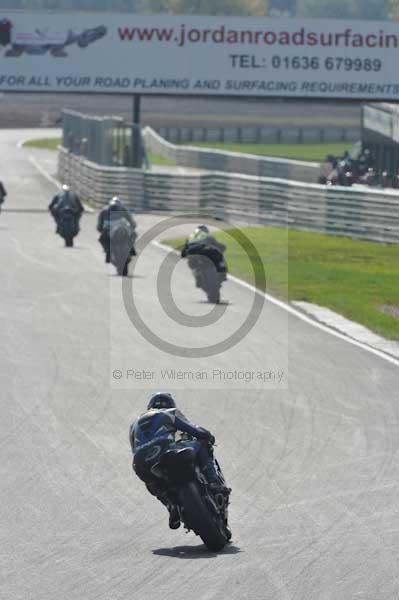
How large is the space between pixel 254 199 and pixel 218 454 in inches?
1119

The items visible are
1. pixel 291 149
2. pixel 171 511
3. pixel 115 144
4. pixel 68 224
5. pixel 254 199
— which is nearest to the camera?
pixel 171 511

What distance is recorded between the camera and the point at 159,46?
157 ft

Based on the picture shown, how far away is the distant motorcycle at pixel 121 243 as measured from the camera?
88.9ft

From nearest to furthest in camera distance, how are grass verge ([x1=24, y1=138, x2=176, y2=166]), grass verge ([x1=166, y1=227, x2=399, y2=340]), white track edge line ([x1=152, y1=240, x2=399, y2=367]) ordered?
white track edge line ([x1=152, y1=240, x2=399, y2=367])
grass verge ([x1=166, y1=227, x2=399, y2=340])
grass verge ([x1=24, y1=138, x2=176, y2=166])

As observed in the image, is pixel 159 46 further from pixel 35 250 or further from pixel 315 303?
pixel 315 303

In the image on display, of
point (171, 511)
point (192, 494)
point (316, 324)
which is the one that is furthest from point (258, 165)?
point (192, 494)

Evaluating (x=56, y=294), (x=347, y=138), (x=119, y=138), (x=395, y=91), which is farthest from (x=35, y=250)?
(x=347, y=138)

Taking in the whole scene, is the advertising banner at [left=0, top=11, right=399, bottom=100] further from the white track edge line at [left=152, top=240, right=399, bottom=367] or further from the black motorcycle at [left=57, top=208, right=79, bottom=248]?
the white track edge line at [left=152, top=240, right=399, bottom=367]

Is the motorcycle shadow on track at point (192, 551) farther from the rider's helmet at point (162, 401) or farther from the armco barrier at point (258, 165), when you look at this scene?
the armco barrier at point (258, 165)

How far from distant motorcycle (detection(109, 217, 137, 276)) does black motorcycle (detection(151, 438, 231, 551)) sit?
17.5 m

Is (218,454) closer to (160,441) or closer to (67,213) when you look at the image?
(160,441)

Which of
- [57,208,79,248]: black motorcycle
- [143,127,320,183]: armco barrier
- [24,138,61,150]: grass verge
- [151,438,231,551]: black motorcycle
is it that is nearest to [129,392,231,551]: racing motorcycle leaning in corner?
[151,438,231,551]: black motorcycle

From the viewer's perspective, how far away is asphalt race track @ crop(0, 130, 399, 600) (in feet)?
29.8

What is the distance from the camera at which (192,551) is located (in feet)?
32.1
